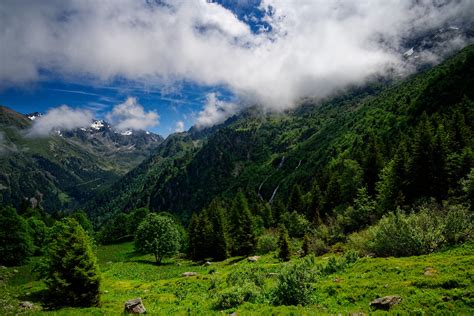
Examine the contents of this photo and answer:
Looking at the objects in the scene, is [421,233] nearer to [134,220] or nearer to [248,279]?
[248,279]

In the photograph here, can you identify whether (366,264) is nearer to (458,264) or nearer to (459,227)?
(458,264)

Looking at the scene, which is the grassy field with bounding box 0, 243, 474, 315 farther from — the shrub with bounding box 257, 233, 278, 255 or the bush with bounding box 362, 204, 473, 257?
the shrub with bounding box 257, 233, 278, 255

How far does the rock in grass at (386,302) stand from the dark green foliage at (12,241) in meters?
85.7

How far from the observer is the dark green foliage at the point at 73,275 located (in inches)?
1138

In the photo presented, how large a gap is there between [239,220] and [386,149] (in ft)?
183

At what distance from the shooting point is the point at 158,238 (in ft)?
265

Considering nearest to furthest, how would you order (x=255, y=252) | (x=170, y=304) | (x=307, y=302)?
(x=307, y=302), (x=170, y=304), (x=255, y=252)

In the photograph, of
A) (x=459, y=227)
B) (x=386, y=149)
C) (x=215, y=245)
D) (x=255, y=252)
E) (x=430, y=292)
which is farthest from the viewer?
(x=386, y=149)

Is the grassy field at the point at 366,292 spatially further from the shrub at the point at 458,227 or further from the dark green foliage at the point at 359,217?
the dark green foliage at the point at 359,217

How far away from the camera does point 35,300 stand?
3266 centimetres

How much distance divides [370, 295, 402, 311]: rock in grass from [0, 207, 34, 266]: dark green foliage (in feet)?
281

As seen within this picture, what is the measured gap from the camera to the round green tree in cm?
7944

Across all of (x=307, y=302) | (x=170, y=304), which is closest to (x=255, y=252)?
(x=170, y=304)

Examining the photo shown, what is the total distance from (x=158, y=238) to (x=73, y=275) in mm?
52845
